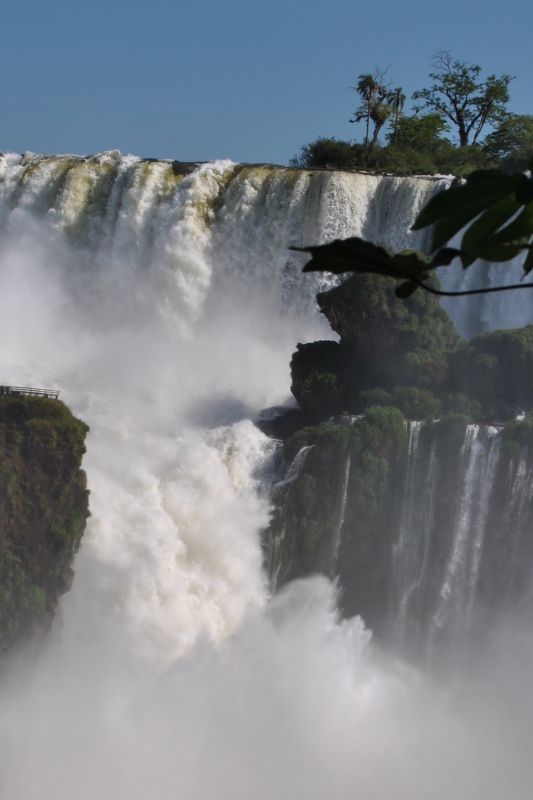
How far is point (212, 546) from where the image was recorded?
56.4 ft

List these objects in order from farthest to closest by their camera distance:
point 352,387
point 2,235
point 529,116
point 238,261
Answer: point 529,116
point 2,235
point 238,261
point 352,387

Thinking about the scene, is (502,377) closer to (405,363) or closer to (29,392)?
(405,363)

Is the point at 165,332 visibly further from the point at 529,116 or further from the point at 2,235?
the point at 529,116

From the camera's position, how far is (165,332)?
2266 cm

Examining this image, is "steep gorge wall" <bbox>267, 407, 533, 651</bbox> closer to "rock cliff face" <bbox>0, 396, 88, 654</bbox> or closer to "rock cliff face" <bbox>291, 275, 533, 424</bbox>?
"rock cliff face" <bbox>291, 275, 533, 424</bbox>

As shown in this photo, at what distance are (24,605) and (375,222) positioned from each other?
9.90 meters

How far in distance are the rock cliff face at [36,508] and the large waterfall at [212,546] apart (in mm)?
698

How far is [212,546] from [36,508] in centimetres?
271

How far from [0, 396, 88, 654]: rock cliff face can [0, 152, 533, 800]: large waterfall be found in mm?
698

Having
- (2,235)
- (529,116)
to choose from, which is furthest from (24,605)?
(529,116)

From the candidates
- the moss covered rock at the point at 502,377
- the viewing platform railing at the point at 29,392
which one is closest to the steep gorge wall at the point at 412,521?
the moss covered rock at the point at 502,377

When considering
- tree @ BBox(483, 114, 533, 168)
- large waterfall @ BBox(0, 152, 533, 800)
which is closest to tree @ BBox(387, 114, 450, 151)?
tree @ BBox(483, 114, 533, 168)

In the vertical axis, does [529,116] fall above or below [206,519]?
above

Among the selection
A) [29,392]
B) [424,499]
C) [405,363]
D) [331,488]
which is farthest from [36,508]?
[405,363]
